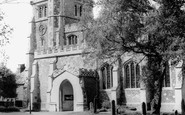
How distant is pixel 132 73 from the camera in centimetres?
3784

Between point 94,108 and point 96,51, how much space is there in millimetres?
9591

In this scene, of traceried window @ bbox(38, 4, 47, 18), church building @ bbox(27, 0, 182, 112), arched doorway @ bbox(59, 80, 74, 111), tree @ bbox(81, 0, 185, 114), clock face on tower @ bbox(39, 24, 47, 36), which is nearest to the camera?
tree @ bbox(81, 0, 185, 114)

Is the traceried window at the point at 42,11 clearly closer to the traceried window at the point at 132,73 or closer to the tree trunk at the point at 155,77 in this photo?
the traceried window at the point at 132,73

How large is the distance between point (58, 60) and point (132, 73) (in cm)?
1160

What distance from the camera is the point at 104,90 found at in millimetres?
39500

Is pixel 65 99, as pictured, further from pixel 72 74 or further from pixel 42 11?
pixel 42 11

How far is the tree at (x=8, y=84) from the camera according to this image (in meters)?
51.2

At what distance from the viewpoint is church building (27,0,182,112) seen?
116 feet

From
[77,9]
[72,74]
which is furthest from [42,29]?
[72,74]

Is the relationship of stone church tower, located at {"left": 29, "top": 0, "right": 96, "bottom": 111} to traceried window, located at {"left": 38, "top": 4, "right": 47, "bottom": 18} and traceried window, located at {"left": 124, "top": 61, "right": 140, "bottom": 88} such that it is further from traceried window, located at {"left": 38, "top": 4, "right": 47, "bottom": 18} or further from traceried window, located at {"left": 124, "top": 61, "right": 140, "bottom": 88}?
traceried window, located at {"left": 124, "top": 61, "right": 140, "bottom": 88}

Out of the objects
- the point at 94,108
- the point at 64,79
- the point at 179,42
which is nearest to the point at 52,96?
the point at 64,79

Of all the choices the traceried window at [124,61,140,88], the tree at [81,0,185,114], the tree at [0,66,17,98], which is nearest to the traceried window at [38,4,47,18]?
the tree at [0,66,17,98]

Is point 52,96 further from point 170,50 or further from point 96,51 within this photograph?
point 170,50

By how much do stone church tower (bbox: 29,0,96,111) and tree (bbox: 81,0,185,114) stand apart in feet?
31.9
